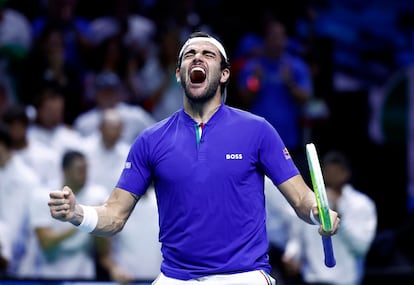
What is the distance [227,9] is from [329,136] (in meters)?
1.91

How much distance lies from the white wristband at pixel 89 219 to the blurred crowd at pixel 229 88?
4.07 metres

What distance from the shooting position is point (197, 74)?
237 inches

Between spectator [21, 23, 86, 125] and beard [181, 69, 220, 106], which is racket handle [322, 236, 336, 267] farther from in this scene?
spectator [21, 23, 86, 125]

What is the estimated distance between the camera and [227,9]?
40.5 ft

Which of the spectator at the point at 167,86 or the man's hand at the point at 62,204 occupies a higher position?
the spectator at the point at 167,86

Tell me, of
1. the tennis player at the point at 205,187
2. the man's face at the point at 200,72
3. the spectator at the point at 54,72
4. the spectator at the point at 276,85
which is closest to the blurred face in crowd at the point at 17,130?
the spectator at the point at 54,72

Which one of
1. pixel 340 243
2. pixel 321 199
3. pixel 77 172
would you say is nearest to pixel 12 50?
pixel 77 172

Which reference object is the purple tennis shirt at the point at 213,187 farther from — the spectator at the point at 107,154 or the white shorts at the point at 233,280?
the spectator at the point at 107,154

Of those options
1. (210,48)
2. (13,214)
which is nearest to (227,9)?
(13,214)

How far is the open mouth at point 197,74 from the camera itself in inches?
237

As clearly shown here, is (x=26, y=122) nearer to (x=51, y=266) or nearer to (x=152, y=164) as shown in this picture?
(x=51, y=266)

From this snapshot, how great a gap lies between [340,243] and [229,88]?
263 cm

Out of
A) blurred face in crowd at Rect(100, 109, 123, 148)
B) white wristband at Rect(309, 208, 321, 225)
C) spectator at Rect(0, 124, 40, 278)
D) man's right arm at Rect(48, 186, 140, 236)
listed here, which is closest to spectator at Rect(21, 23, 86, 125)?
blurred face in crowd at Rect(100, 109, 123, 148)

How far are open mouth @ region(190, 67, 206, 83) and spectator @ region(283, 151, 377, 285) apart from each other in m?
3.86
